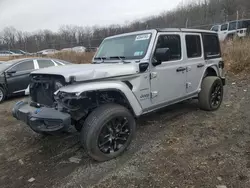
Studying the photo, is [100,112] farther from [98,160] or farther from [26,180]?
[26,180]

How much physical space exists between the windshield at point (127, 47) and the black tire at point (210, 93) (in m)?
1.94

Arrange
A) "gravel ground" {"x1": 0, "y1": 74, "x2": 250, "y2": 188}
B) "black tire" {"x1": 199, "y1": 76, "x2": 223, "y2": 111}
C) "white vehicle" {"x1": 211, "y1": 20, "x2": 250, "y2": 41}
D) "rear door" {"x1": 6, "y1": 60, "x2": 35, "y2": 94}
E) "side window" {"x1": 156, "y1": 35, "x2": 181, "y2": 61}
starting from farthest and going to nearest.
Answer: "white vehicle" {"x1": 211, "y1": 20, "x2": 250, "y2": 41}
"rear door" {"x1": 6, "y1": 60, "x2": 35, "y2": 94}
"black tire" {"x1": 199, "y1": 76, "x2": 223, "y2": 111}
"side window" {"x1": 156, "y1": 35, "x2": 181, "y2": 61}
"gravel ground" {"x1": 0, "y1": 74, "x2": 250, "y2": 188}

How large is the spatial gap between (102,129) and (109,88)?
55 cm

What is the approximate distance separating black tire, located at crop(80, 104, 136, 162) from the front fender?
17 centimetres

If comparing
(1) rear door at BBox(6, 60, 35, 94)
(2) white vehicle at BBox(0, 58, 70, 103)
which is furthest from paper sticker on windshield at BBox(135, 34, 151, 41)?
(1) rear door at BBox(6, 60, 35, 94)

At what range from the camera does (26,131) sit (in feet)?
14.6

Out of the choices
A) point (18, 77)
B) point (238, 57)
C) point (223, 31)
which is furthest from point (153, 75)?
point (223, 31)

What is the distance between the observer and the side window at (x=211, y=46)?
484 cm

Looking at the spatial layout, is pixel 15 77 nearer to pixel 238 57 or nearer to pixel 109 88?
pixel 109 88

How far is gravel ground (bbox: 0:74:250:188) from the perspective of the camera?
2658 mm

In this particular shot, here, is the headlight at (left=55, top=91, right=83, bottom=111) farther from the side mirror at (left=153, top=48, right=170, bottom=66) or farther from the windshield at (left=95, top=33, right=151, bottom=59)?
the side mirror at (left=153, top=48, right=170, bottom=66)

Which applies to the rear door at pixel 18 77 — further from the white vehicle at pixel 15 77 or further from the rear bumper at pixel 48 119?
the rear bumper at pixel 48 119

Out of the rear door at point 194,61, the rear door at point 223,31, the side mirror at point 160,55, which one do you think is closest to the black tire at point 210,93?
the rear door at point 194,61

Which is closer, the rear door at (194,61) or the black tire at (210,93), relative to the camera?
the rear door at (194,61)
